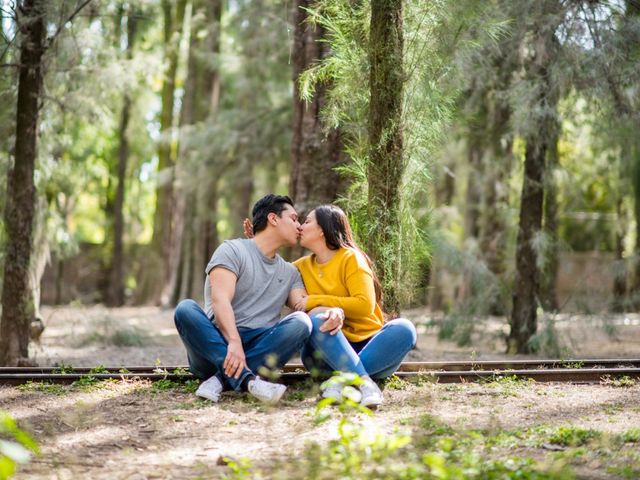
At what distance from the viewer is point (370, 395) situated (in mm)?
5344

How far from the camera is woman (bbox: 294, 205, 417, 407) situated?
554 cm

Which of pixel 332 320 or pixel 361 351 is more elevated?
pixel 332 320

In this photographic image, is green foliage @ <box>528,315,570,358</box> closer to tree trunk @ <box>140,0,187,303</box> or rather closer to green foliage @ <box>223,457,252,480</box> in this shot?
green foliage @ <box>223,457,252,480</box>

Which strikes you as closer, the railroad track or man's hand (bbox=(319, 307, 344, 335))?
man's hand (bbox=(319, 307, 344, 335))

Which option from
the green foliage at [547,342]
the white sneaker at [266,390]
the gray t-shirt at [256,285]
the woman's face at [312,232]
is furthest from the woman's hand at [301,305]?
the green foliage at [547,342]

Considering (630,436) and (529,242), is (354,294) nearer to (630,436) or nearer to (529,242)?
(630,436)

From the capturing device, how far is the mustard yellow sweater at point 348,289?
568 centimetres

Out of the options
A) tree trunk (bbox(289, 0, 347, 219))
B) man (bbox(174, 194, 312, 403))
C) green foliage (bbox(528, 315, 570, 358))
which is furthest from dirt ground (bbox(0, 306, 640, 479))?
green foliage (bbox(528, 315, 570, 358))

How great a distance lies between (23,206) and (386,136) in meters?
4.87

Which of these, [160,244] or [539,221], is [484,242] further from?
[160,244]

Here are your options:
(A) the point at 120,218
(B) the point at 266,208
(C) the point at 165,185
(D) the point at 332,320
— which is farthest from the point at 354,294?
(A) the point at 120,218

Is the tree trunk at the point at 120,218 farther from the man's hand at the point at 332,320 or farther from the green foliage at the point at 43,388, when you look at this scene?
the man's hand at the point at 332,320

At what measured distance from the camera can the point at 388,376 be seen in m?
6.04

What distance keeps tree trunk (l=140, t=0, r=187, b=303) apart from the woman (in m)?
15.0
